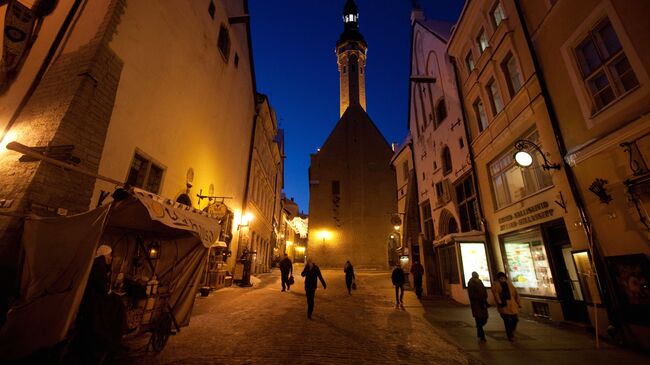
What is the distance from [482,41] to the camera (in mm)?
12258

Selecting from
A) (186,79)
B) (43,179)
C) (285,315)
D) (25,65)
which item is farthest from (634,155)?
(25,65)

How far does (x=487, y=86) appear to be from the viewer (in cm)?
1179

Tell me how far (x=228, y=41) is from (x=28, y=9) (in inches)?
370

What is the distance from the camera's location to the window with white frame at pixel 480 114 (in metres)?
12.2

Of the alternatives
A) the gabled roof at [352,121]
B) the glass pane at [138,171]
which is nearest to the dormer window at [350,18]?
the gabled roof at [352,121]

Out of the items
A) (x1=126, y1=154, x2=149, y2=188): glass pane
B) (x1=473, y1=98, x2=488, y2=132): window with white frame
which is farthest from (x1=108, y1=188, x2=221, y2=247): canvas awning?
(x1=473, y1=98, x2=488, y2=132): window with white frame

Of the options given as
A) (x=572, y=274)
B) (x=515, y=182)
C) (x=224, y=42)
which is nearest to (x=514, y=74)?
(x=515, y=182)

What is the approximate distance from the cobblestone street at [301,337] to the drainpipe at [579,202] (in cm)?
384

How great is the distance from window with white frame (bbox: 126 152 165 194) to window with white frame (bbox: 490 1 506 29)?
1389 centimetres

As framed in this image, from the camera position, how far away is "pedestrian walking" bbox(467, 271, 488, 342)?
6328mm

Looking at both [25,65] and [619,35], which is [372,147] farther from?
[25,65]

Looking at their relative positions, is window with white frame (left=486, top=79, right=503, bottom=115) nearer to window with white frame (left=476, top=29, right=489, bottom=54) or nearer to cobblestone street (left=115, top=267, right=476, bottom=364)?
window with white frame (left=476, top=29, right=489, bottom=54)

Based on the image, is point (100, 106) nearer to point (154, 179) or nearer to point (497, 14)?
point (154, 179)

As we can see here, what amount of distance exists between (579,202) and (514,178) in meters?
3.17
